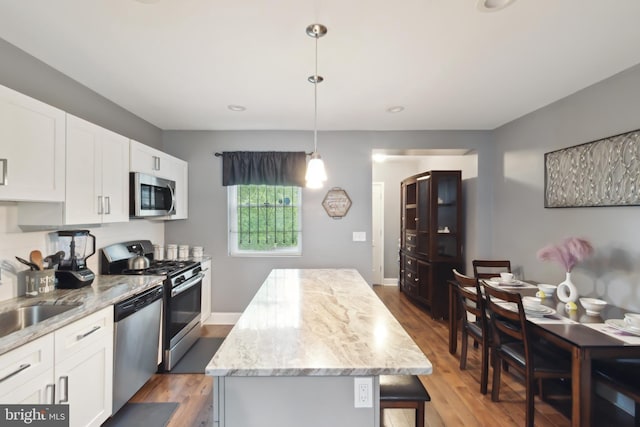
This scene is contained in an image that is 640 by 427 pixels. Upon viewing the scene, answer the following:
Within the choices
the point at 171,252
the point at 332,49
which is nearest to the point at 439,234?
the point at 332,49

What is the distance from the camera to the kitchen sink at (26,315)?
170cm

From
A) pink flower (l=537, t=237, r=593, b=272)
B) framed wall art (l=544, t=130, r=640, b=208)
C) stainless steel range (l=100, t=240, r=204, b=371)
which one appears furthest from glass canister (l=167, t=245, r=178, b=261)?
framed wall art (l=544, t=130, r=640, b=208)

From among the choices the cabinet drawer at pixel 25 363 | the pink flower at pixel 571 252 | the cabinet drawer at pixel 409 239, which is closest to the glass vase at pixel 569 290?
the pink flower at pixel 571 252

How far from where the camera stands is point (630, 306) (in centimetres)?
218

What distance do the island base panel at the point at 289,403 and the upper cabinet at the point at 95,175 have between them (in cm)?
176

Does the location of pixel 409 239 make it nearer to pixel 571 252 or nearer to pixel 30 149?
pixel 571 252

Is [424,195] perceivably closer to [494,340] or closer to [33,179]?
[494,340]

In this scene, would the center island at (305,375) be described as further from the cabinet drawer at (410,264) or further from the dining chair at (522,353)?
the cabinet drawer at (410,264)

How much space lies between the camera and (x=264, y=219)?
4039 millimetres

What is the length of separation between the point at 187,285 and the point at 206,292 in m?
0.77

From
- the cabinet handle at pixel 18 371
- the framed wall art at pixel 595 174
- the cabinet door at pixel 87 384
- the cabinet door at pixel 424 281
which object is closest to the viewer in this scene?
the cabinet handle at pixel 18 371

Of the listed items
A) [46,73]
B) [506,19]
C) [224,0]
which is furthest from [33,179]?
[506,19]

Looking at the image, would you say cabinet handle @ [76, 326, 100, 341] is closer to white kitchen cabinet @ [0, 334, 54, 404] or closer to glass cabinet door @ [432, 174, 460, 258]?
white kitchen cabinet @ [0, 334, 54, 404]

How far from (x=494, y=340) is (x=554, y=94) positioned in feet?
7.46
